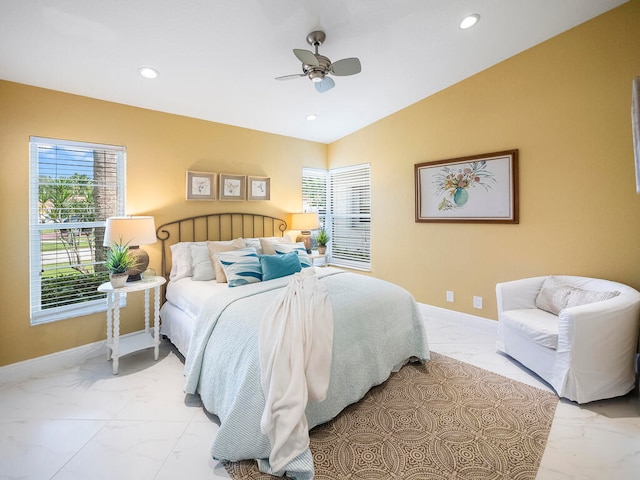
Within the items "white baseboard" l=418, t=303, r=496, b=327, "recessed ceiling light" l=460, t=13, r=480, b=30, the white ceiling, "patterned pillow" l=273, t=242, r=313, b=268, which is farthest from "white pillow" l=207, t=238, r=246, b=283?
"recessed ceiling light" l=460, t=13, r=480, b=30

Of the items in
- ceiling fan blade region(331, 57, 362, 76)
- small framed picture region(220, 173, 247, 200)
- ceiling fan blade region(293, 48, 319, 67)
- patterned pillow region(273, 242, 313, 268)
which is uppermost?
ceiling fan blade region(331, 57, 362, 76)

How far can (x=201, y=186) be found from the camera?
3721mm

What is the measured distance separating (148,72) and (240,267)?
6.46 feet

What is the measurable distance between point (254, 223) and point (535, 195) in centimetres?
342

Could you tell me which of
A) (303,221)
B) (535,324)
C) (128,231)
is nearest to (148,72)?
(128,231)

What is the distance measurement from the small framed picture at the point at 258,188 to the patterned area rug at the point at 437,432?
2.91 metres

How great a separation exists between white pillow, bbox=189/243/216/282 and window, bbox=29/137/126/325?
0.87 m

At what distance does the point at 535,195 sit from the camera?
10.2 feet

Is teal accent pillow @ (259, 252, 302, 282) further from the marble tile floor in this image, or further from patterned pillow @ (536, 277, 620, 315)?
patterned pillow @ (536, 277, 620, 315)

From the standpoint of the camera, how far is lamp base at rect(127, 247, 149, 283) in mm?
2926

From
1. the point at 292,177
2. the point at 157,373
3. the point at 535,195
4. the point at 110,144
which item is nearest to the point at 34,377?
the point at 157,373

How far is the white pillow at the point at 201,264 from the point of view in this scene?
3186mm

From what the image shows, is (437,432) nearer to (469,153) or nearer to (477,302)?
(477,302)

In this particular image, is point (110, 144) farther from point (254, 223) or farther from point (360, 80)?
point (360, 80)
